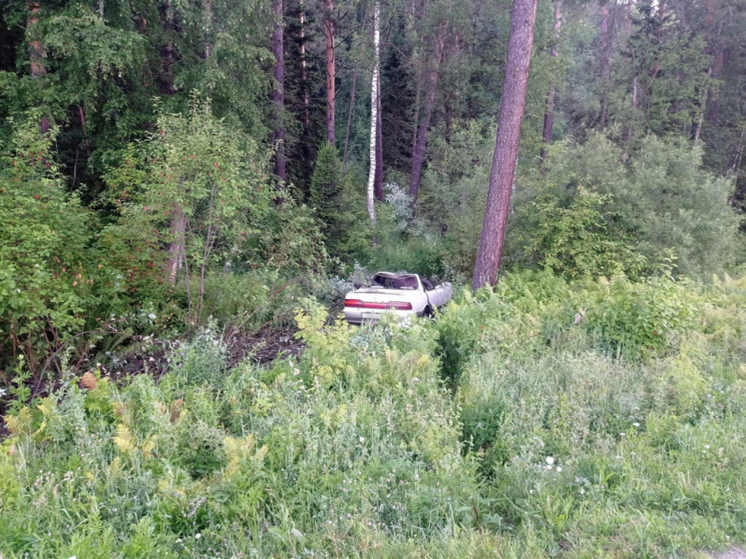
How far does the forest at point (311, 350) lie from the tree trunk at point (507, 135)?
0.15 ft

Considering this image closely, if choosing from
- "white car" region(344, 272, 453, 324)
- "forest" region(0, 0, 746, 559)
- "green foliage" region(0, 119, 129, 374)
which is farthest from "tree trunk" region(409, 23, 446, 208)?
"green foliage" region(0, 119, 129, 374)

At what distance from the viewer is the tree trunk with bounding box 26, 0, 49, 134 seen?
392 inches

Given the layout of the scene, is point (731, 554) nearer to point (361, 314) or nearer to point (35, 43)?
point (361, 314)

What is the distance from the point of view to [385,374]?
5234 millimetres

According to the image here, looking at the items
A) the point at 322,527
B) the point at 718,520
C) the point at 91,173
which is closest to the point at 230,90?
the point at 91,173

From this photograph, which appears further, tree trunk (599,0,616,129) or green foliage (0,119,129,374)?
tree trunk (599,0,616,129)

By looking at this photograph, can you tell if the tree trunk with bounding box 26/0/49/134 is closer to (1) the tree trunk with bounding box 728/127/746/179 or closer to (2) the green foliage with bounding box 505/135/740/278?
(2) the green foliage with bounding box 505/135/740/278

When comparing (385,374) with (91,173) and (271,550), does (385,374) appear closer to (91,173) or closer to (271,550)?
(271,550)

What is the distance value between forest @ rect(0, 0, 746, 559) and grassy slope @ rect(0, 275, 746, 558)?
0.02 meters

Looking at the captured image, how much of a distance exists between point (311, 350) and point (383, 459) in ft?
6.36

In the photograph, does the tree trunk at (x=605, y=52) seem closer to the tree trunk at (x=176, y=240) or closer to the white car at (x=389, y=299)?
the white car at (x=389, y=299)

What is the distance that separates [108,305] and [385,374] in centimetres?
463

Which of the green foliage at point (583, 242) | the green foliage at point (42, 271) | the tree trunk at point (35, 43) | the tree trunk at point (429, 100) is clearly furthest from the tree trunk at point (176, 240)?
the tree trunk at point (429, 100)

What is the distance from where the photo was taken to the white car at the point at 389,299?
384 inches
